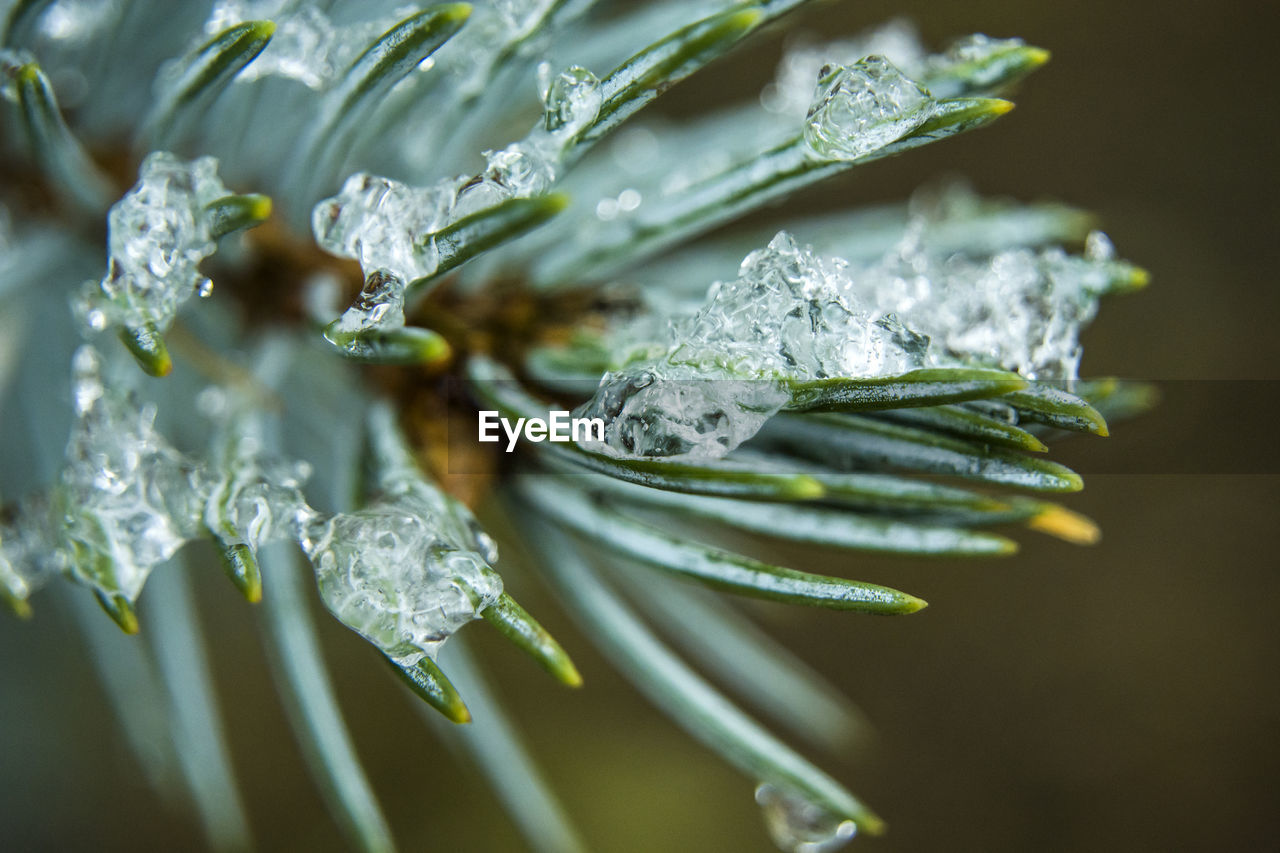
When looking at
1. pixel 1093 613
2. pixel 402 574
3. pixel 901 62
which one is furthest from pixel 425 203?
pixel 1093 613

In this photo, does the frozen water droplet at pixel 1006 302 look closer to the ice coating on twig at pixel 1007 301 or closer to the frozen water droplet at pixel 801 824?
the ice coating on twig at pixel 1007 301

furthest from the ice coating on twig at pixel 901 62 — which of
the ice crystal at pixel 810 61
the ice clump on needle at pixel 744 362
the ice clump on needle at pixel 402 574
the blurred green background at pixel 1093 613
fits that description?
the blurred green background at pixel 1093 613

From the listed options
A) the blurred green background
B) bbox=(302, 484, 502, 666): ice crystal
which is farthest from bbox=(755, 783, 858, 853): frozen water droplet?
the blurred green background

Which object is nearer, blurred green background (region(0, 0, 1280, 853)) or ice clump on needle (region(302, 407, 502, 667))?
ice clump on needle (region(302, 407, 502, 667))

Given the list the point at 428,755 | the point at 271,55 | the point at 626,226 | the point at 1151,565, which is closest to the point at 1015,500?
the point at 626,226

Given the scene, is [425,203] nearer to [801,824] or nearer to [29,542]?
[29,542]

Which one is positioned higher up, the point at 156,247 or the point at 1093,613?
the point at 156,247

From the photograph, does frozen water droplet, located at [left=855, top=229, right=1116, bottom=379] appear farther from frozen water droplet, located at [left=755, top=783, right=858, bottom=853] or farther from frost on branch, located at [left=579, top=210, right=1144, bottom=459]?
frozen water droplet, located at [left=755, top=783, right=858, bottom=853]
